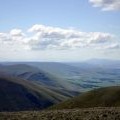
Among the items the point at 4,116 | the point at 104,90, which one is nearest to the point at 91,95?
the point at 104,90

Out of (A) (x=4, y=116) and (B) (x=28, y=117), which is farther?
(A) (x=4, y=116)

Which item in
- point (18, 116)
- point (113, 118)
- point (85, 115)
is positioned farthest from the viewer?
point (18, 116)

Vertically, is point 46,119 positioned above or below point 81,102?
above

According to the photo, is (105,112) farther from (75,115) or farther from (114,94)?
(114,94)

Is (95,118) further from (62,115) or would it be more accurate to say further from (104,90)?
(104,90)

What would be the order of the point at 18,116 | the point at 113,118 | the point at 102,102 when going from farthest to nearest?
the point at 102,102 → the point at 18,116 → the point at 113,118

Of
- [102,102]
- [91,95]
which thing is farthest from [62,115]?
[91,95]
